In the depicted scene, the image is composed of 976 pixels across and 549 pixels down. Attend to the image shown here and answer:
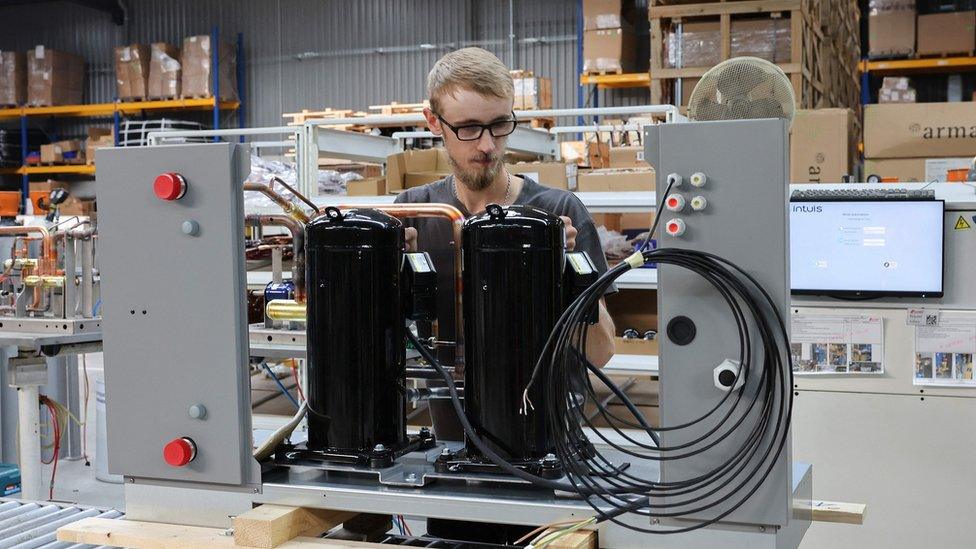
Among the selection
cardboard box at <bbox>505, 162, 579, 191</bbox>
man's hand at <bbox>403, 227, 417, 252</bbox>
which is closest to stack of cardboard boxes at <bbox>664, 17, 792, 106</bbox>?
cardboard box at <bbox>505, 162, 579, 191</bbox>

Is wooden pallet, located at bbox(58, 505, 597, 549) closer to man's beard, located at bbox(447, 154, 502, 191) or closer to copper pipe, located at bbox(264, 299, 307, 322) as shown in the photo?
copper pipe, located at bbox(264, 299, 307, 322)

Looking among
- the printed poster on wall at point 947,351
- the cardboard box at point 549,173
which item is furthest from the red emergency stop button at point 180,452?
the cardboard box at point 549,173

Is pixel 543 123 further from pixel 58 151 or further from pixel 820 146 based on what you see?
pixel 58 151

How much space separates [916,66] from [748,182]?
751cm

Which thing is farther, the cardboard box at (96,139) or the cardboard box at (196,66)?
the cardboard box at (96,139)

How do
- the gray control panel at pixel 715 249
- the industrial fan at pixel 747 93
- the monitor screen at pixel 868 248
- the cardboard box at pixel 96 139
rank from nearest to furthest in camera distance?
the gray control panel at pixel 715 249 < the industrial fan at pixel 747 93 < the monitor screen at pixel 868 248 < the cardboard box at pixel 96 139

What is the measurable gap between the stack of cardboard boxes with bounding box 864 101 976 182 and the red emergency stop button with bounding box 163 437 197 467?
12.3 feet

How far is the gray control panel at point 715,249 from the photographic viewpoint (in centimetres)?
118

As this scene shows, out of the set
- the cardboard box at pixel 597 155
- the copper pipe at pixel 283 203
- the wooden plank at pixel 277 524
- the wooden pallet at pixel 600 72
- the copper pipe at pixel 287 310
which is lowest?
the wooden plank at pixel 277 524

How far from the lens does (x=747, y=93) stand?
1.72m

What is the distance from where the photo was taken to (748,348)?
3.90 ft

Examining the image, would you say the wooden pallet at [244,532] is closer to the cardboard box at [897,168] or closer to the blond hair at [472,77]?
the blond hair at [472,77]

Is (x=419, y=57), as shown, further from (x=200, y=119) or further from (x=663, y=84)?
(x=663, y=84)

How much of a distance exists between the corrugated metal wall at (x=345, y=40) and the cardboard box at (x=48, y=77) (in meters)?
0.63
